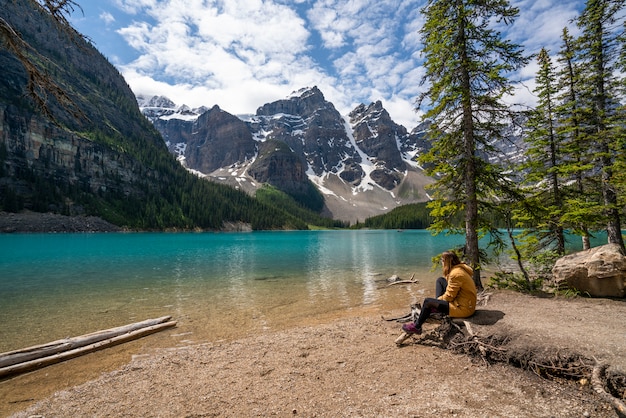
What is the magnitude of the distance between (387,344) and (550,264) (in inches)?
533

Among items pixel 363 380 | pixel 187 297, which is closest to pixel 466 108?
pixel 363 380

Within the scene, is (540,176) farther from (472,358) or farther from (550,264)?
(472,358)

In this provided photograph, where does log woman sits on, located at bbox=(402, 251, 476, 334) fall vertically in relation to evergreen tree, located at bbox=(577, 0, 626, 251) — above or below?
below

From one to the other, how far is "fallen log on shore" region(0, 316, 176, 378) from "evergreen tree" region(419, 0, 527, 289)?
46.1ft

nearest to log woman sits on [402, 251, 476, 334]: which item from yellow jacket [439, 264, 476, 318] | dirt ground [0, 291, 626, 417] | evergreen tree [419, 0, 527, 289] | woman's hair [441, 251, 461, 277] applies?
yellow jacket [439, 264, 476, 318]

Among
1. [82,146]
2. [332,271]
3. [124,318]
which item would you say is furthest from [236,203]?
[124,318]

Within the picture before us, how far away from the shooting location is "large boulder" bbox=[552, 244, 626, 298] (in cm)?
1305

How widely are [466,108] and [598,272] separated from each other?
9.00 m

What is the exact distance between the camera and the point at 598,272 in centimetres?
1330

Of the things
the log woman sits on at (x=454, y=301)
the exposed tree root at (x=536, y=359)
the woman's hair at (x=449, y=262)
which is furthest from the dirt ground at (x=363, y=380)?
the woman's hair at (x=449, y=262)

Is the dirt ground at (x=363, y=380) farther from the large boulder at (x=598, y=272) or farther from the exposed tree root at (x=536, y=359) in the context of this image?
the large boulder at (x=598, y=272)

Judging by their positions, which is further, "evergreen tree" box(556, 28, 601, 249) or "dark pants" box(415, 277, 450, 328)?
"evergreen tree" box(556, 28, 601, 249)

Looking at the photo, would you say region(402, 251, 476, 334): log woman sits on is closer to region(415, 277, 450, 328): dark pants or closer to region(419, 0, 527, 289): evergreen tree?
region(415, 277, 450, 328): dark pants

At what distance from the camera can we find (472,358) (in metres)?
8.66
